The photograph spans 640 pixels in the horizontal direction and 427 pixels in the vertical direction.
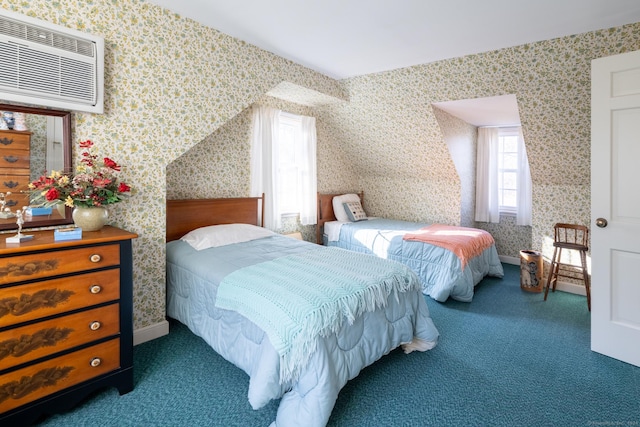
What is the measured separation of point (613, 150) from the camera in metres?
2.30

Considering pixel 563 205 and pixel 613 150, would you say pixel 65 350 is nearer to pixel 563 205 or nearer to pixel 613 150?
pixel 613 150

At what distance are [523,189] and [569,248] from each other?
1.65 metres

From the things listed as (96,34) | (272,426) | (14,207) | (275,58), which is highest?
(275,58)

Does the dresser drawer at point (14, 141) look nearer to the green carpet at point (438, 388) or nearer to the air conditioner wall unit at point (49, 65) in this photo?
the air conditioner wall unit at point (49, 65)

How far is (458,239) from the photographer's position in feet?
12.0

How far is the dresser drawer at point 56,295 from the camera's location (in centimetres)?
159

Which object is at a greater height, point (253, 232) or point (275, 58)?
point (275, 58)

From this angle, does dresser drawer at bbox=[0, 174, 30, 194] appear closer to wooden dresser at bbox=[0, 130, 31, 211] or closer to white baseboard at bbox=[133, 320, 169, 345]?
wooden dresser at bbox=[0, 130, 31, 211]

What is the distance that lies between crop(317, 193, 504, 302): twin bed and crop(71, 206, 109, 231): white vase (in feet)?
9.62

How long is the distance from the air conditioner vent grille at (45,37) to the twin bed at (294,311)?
5.11ft

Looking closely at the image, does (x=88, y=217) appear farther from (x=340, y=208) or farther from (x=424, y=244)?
(x=340, y=208)

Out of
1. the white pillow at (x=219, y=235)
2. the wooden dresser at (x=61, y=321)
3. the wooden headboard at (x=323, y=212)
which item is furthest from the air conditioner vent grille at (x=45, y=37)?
the wooden headboard at (x=323, y=212)

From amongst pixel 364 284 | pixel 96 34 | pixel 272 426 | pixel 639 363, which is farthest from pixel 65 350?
pixel 639 363

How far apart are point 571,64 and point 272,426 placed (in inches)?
140
